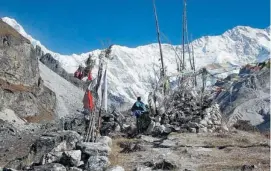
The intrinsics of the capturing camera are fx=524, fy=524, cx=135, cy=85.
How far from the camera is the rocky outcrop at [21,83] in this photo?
9406cm

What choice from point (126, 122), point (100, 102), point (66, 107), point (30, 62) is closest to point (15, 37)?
point (30, 62)

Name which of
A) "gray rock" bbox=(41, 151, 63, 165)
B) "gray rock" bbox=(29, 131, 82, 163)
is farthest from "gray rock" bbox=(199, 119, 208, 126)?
"gray rock" bbox=(41, 151, 63, 165)

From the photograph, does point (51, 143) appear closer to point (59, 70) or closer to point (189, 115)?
point (189, 115)

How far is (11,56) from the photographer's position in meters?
105

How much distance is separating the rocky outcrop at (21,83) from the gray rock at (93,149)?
72.9 meters

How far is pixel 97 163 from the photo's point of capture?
1473 centimetres

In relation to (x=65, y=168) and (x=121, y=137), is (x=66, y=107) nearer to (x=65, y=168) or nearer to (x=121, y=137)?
(x=121, y=137)

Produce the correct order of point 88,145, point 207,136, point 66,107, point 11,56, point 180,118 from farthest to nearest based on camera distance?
point 66,107, point 11,56, point 180,118, point 207,136, point 88,145

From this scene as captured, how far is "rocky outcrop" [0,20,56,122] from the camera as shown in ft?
309

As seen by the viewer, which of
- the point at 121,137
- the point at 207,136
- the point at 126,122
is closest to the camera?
the point at 207,136

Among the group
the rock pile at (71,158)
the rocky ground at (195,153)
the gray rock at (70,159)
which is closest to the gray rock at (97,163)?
the rock pile at (71,158)

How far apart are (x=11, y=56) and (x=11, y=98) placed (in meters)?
14.3

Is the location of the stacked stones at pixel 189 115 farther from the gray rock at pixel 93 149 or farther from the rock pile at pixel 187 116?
the gray rock at pixel 93 149

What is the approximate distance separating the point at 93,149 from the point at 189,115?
11015 millimetres
